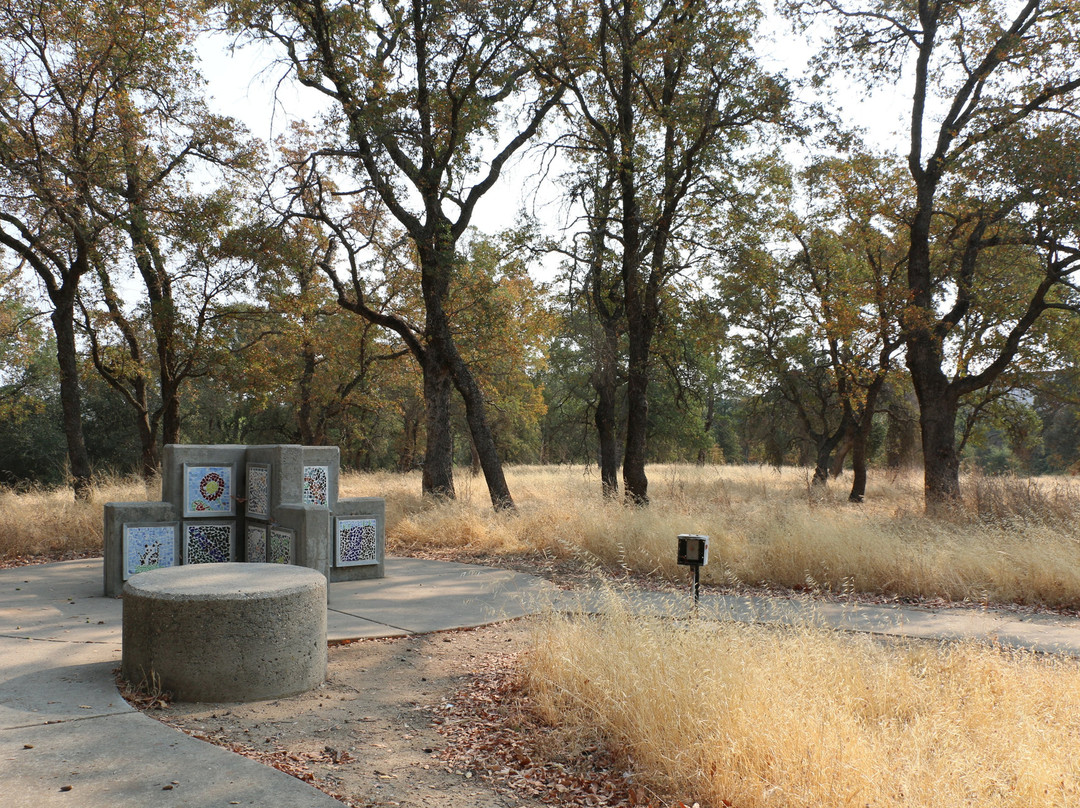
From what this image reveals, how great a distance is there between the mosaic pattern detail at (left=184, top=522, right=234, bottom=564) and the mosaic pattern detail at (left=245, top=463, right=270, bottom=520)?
0.36 metres

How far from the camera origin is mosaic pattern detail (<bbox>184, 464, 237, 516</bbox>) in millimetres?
8898

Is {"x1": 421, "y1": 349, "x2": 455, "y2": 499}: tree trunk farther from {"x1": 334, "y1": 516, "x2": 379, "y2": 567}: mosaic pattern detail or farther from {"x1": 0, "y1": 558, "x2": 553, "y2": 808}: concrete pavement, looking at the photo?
A: {"x1": 0, "y1": 558, "x2": 553, "y2": 808}: concrete pavement

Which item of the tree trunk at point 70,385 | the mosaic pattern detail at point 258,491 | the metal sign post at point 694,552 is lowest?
the metal sign post at point 694,552

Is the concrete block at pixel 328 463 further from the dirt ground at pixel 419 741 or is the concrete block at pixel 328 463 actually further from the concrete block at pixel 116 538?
the dirt ground at pixel 419 741

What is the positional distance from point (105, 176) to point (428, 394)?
23.9 feet

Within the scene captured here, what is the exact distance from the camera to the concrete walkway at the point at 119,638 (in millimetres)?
3469

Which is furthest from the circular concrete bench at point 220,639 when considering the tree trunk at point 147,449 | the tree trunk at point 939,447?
the tree trunk at point 147,449

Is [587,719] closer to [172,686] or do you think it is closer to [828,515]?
[172,686]

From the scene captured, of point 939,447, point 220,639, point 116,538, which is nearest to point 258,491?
point 116,538

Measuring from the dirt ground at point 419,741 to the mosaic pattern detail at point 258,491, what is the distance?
3.57 metres

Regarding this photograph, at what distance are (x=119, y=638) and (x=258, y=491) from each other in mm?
2912

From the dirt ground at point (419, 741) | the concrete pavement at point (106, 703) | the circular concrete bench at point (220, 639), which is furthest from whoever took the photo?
the circular concrete bench at point (220, 639)

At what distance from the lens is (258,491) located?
9016 millimetres

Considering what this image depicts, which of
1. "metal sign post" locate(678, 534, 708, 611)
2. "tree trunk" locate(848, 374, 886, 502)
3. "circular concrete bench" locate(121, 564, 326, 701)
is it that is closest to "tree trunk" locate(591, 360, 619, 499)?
"tree trunk" locate(848, 374, 886, 502)
